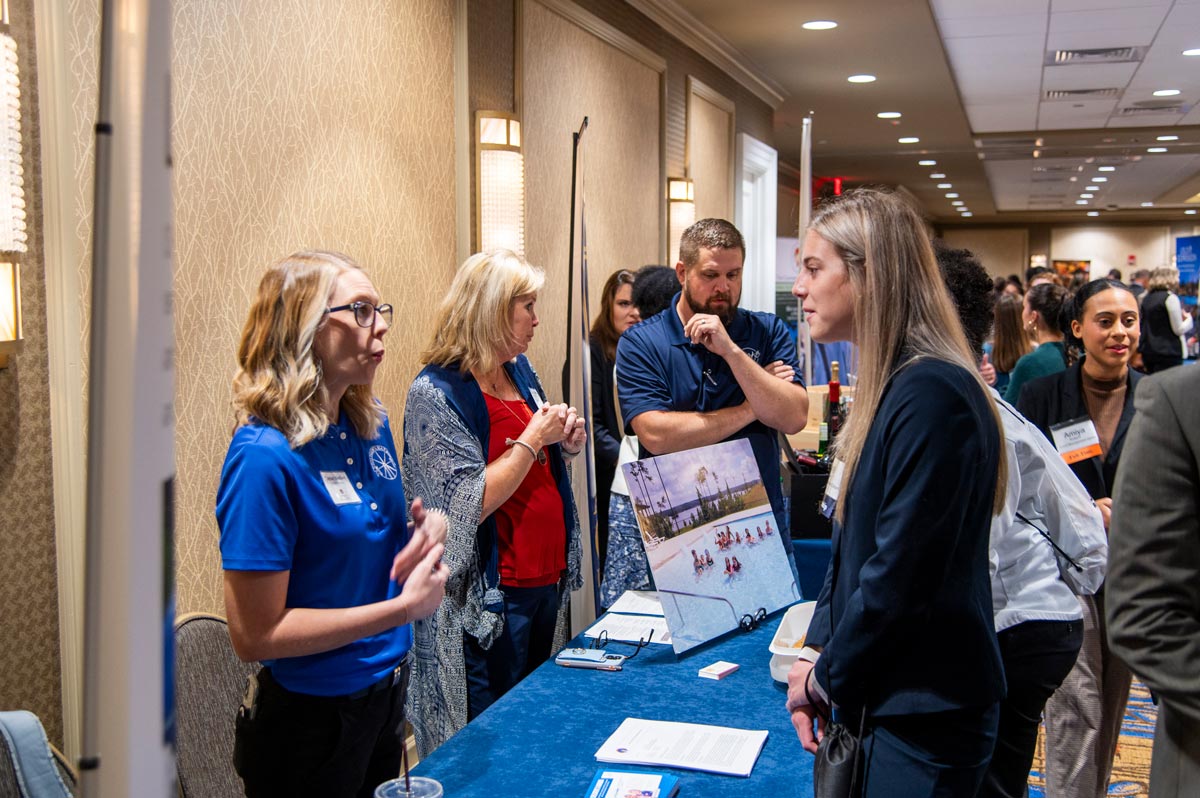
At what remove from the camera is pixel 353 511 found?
5.63 feet

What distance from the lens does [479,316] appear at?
243 centimetres

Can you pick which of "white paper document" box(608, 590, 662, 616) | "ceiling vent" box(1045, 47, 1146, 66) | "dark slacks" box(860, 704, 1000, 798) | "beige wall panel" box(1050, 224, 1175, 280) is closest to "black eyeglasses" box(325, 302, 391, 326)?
"dark slacks" box(860, 704, 1000, 798)

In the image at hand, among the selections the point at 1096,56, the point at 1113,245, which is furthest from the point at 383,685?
the point at 1113,245

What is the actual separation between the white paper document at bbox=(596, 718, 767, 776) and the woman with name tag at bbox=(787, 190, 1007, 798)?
0.86 feet

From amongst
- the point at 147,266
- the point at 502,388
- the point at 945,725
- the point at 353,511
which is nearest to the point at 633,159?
the point at 502,388

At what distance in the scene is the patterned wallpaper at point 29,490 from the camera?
2.03m

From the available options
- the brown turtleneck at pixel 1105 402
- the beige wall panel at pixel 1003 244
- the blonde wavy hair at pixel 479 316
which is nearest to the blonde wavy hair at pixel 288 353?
the blonde wavy hair at pixel 479 316

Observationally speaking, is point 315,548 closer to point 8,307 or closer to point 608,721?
point 608,721

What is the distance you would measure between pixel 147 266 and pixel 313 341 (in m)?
1.32

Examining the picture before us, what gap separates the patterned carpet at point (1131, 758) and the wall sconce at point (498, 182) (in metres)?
2.41

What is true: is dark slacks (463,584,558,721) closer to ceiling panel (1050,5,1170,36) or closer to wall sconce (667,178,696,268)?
wall sconce (667,178,696,268)

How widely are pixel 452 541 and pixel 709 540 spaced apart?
0.58m

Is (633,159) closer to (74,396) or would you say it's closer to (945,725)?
(74,396)

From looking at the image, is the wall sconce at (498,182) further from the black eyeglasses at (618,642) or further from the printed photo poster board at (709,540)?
the black eyeglasses at (618,642)
